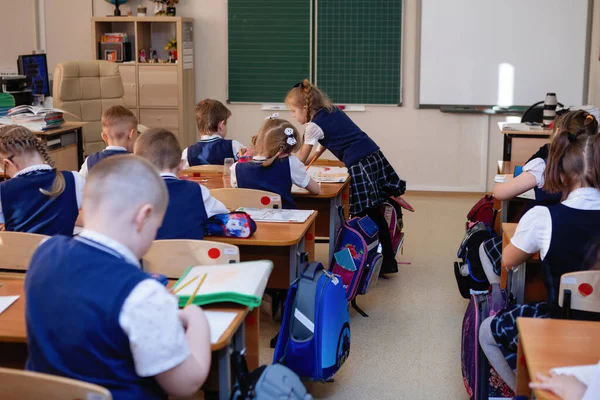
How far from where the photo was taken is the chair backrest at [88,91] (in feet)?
21.1

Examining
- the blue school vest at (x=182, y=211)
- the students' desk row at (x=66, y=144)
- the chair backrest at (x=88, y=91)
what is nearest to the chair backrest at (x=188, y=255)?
the blue school vest at (x=182, y=211)

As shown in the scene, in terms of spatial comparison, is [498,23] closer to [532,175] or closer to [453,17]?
[453,17]

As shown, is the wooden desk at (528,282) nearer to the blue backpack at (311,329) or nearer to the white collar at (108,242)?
the blue backpack at (311,329)

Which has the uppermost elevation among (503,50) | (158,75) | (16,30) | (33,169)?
(16,30)

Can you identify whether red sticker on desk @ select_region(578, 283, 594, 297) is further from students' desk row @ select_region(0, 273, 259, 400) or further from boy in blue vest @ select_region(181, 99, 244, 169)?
boy in blue vest @ select_region(181, 99, 244, 169)

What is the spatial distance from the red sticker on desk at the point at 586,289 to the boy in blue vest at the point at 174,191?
1.39m

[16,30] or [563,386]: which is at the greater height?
[16,30]

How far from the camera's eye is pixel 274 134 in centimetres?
382

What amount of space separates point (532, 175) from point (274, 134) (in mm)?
1221

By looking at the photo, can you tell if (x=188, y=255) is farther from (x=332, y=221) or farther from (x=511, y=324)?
(x=332, y=221)

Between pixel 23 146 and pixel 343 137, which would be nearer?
pixel 23 146

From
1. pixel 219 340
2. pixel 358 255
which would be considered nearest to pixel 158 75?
pixel 358 255

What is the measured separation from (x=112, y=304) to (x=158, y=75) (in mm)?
6253

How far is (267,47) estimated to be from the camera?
7574mm
